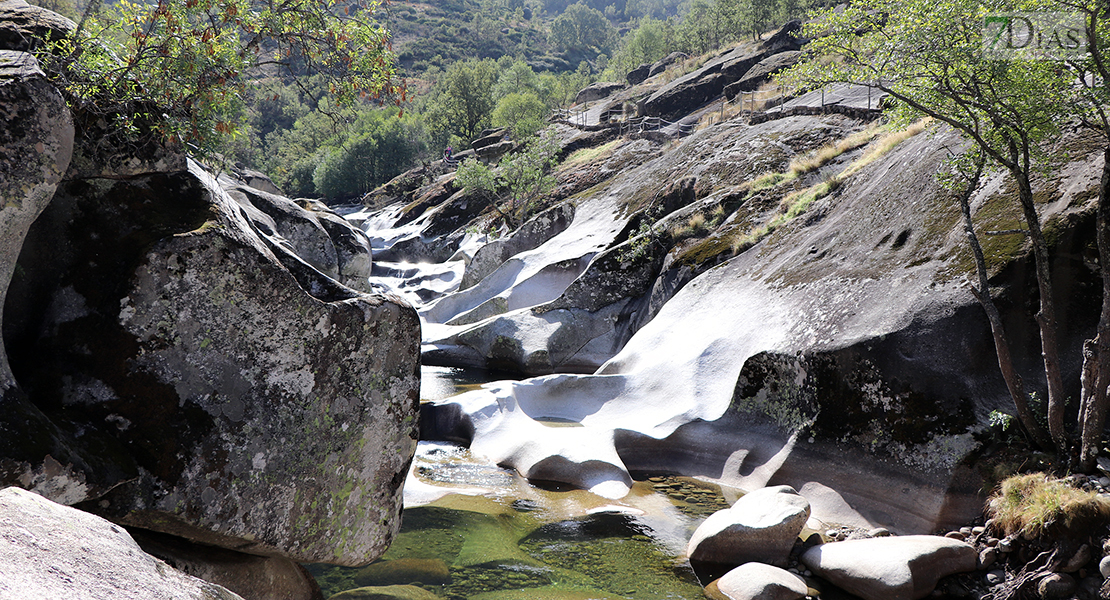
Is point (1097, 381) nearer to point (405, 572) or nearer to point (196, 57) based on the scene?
point (405, 572)

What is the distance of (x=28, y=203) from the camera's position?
14.7 ft

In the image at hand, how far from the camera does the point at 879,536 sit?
8.87m

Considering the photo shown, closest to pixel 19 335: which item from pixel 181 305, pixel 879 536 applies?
pixel 181 305

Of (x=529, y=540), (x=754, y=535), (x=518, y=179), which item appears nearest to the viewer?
(x=754, y=535)

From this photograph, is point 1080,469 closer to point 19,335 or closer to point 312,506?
point 312,506

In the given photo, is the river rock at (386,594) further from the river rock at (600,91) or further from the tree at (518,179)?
the river rock at (600,91)

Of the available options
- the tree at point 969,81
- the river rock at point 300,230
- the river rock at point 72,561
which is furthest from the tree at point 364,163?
the river rock at point 72,561

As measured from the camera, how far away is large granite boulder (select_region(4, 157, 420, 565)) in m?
4.90

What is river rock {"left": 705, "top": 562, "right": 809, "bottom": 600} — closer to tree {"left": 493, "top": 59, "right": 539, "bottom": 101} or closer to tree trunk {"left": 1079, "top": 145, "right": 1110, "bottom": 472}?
tree trunk {"left": 1079, "top": 145, "right": 1110, "bottom": 472}

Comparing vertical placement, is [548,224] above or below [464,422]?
above

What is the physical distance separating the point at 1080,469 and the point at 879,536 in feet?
8.22

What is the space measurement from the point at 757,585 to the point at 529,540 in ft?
10.7

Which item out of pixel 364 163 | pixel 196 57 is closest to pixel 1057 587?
pixel 196 57

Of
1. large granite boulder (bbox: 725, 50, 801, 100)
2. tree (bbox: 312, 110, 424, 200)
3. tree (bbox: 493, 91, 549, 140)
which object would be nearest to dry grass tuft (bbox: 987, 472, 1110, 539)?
large granite boulder (bbox: 725, 50, 801, 100)
